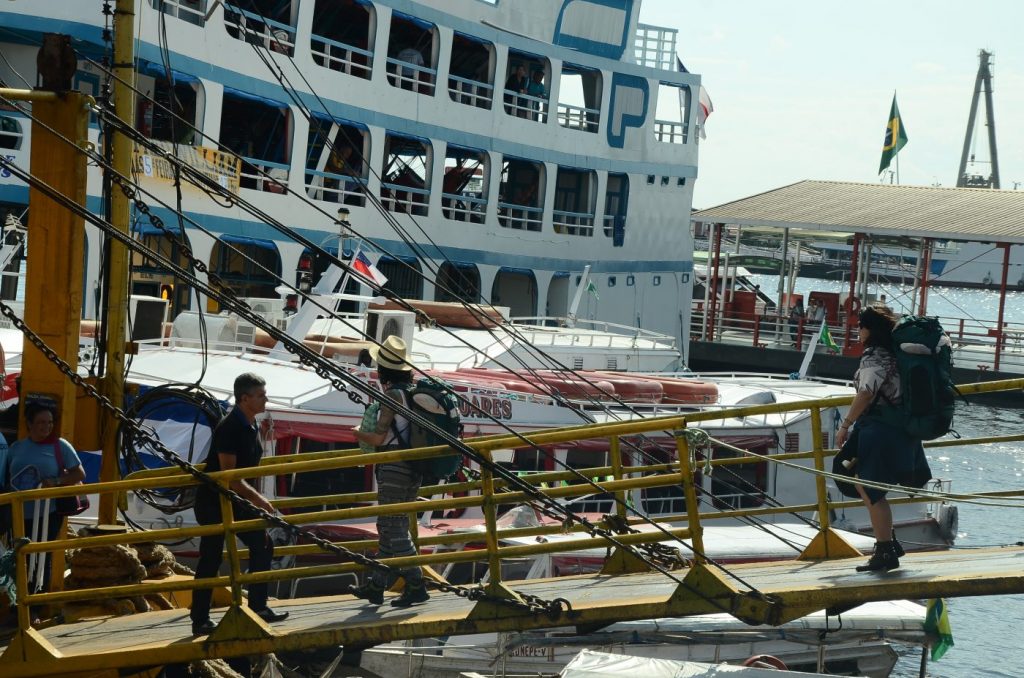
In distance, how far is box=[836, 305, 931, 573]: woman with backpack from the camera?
7758 millimetres

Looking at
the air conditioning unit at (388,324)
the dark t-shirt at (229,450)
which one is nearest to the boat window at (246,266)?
the air conditioning unit at (388,324)

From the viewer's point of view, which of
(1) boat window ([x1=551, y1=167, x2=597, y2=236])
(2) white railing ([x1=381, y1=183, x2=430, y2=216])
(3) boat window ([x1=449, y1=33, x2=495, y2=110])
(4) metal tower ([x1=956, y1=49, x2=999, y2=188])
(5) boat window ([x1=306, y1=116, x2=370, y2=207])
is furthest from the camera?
(4) metal tower ([x1=956, y1=49, x2=999, y2=188])

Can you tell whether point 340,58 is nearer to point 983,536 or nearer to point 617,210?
point 617,210

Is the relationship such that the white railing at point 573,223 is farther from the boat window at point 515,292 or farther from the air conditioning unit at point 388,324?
the air conditioning unit at point 388,324

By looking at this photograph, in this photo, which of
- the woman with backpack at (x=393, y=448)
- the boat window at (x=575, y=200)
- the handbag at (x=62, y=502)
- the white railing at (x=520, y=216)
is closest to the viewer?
the woman with backpack at (x=393, y=448)

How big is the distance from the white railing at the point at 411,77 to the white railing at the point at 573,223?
4.93 m

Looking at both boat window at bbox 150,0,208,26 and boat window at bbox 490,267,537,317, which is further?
boat window at bbox 490,267,537,317

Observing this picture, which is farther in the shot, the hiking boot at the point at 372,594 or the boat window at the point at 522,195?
the boat window at the point at 522,195

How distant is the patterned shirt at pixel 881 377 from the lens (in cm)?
773

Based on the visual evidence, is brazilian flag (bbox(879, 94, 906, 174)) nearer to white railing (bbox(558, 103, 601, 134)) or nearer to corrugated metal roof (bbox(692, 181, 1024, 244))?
corrugated metal roof (bbox(692, 181, 1024, 244))

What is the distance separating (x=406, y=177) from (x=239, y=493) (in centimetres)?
2433

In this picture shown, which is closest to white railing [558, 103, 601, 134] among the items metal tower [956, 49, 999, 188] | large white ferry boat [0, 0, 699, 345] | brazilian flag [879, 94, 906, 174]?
large white ferry boat [0, 0, 699, 345]

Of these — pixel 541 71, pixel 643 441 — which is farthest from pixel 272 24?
pixel 643 441

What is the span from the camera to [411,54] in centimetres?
2903
